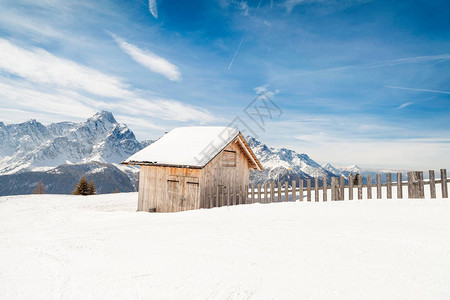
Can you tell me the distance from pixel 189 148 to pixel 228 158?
2416 mm

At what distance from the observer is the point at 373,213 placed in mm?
7586

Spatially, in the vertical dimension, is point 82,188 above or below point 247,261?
below

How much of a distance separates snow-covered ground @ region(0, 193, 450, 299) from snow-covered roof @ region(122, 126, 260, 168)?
689 centimetres

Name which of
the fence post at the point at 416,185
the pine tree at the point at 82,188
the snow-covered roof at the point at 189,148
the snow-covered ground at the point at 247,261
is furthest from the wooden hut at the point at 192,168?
the pine tree at the point at 82,188

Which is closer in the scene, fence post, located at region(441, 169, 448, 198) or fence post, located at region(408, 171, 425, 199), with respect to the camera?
fence post, located at region(441, 169, 448, 198)

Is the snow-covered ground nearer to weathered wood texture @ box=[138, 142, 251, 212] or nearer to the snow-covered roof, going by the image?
weathered wood texture @ box=[138, 142, 251, 212]

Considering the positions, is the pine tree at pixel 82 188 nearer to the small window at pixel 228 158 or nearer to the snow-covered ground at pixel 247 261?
the small window at pixel 228 158

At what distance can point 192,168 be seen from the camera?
13.6 metres

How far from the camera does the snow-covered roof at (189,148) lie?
13953mm

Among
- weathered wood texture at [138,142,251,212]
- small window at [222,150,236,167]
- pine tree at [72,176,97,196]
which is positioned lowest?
pine tree at [72,176,97,196]

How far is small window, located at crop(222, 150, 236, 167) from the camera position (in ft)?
50.1

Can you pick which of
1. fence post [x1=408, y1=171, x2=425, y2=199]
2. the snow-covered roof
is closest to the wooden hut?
the snow-covered roof

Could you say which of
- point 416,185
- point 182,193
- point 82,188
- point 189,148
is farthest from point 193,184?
point 82,188

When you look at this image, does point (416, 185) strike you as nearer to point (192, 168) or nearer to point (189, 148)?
point (192, 168)
